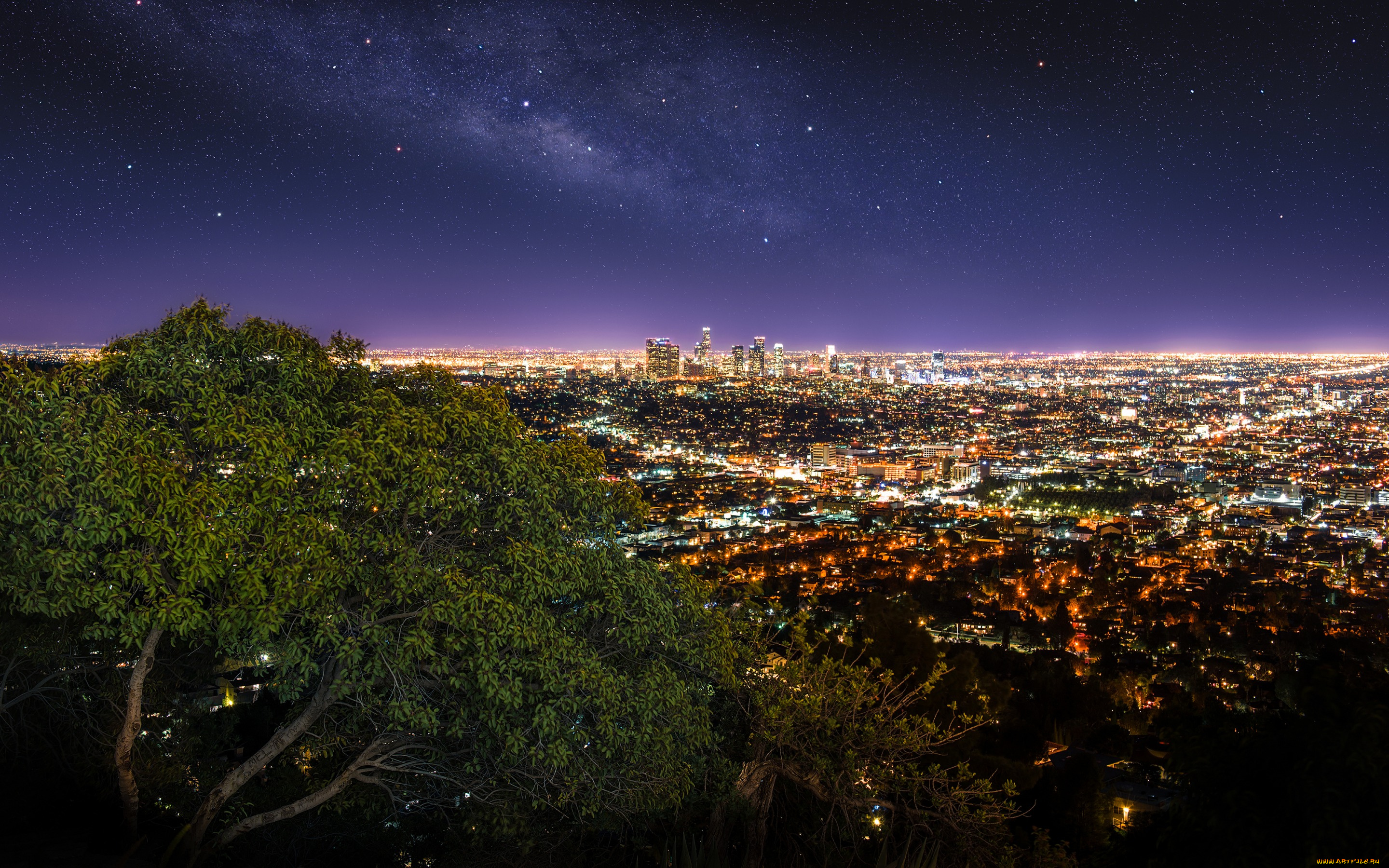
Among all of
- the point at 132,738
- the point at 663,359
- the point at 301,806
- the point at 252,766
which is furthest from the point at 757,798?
the point at 663,359

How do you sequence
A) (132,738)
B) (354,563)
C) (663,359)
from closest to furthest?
(354,563) → (132,738) → (663,359)

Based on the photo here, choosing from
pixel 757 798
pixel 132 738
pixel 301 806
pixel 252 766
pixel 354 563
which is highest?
pixel 354 563

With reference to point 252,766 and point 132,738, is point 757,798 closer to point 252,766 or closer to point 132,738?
point 252,766

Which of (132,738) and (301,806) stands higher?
(132,738)

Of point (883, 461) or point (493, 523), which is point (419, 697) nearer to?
point (493, 523)

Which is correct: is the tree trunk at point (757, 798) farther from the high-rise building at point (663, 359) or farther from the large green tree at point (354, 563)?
the high-rise building at point (663, 359)

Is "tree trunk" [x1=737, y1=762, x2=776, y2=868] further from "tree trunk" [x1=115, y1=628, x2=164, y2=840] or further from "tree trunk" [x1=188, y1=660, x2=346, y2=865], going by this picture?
"tree trunk" [x1=115, y1=628, x2=164, y2=840]
